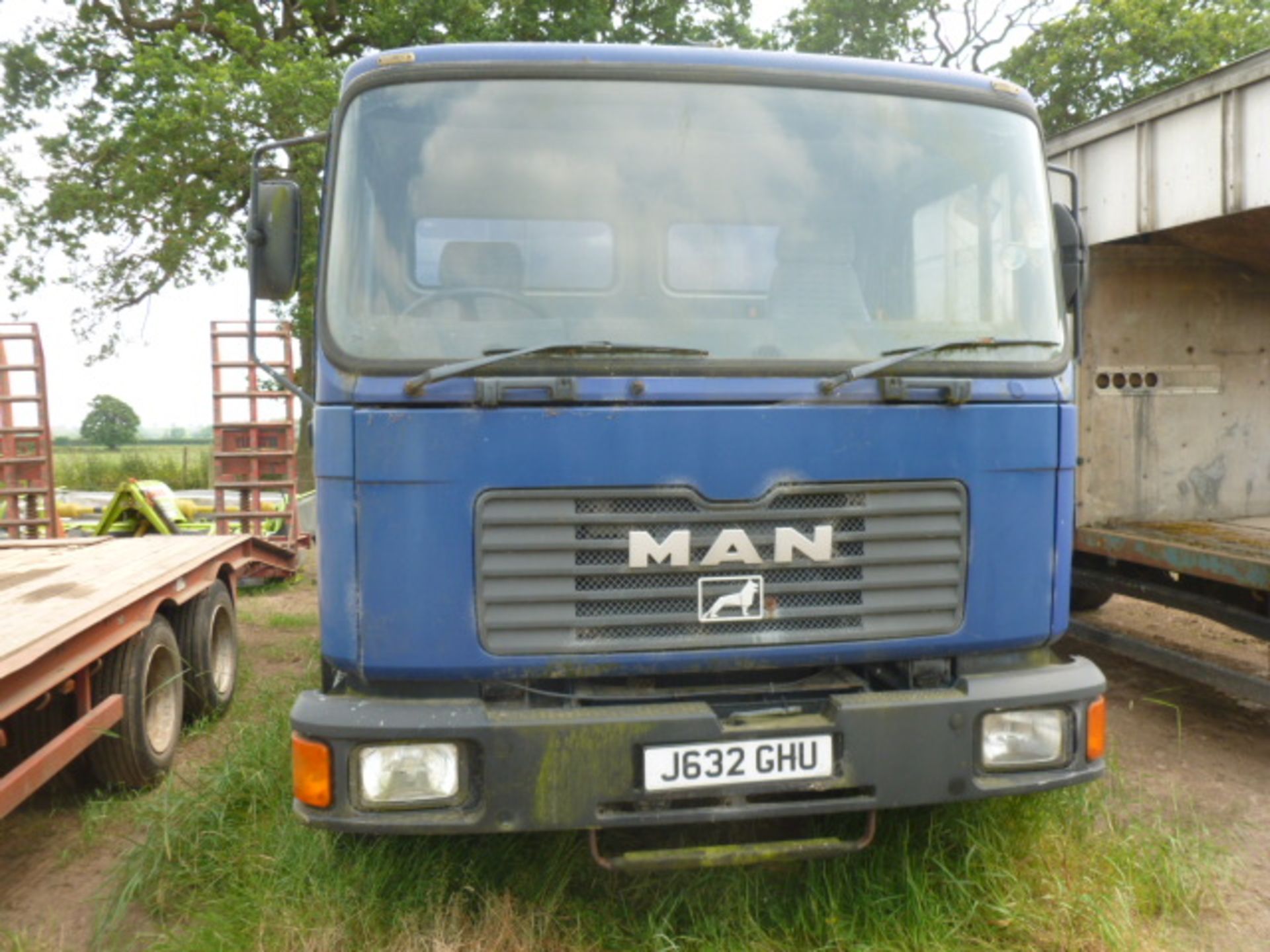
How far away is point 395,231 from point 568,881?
74.5 inches

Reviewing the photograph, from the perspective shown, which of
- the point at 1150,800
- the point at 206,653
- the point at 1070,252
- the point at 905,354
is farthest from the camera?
the point at 206,653

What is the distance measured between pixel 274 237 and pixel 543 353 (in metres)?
1.00

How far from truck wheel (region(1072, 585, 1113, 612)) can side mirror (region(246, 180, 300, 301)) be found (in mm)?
5307

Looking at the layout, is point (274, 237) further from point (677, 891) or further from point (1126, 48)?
point (1126, 48)

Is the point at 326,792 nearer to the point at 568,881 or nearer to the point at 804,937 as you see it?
the point at 568,881

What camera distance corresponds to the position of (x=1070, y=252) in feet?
10.8

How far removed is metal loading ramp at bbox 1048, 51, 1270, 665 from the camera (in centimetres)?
498

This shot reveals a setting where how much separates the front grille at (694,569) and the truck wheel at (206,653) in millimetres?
2955

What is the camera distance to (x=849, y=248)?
115 inches

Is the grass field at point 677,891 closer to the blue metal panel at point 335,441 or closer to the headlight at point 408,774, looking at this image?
the headlight at point 408,774

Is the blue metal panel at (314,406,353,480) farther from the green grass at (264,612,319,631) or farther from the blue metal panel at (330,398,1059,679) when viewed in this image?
the green grass at (264,612,319,631)

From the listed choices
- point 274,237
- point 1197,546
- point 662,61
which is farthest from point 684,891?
point 1197,546

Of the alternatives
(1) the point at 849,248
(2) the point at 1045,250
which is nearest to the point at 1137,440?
(2) the point at 1045,250

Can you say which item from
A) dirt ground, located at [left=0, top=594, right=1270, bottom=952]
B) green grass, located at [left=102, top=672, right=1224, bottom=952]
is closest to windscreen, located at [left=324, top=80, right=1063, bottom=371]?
green grass, located at [left=102, top=672, right=1224, bottom=952]
